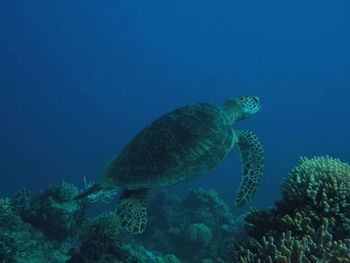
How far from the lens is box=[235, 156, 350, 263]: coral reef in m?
2.81

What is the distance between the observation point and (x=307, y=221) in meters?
3.32

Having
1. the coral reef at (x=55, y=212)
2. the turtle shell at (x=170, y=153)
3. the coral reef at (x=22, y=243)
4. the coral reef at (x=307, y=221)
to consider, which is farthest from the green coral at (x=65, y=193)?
the coral reef at (x=307, y=221)

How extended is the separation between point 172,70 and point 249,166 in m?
128

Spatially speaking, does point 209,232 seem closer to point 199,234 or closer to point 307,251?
point 199,234

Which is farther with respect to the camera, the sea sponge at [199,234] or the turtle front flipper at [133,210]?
the sea sponge at [199,234]

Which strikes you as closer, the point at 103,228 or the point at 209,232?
the point at 103,228

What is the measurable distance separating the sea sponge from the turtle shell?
3.91 metres

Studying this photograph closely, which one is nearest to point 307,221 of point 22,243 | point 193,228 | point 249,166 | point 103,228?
point 249,166

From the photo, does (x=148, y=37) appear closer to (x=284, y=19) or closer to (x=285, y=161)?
(x=284, y=19)

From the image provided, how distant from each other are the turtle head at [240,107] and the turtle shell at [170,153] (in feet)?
5.02

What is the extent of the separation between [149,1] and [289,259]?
147m

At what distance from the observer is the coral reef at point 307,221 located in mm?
2815

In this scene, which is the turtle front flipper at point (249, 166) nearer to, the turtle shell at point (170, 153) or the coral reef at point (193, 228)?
the turtle shell at point (170, 153)

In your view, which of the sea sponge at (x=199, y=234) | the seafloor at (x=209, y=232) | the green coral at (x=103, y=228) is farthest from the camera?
the sea sponge at (x=199, y=234)
